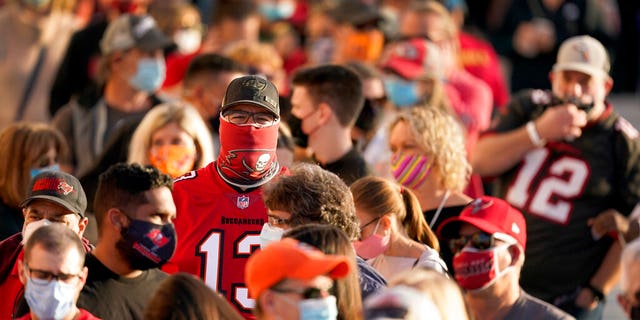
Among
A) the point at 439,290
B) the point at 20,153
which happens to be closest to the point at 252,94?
the point at 20,153

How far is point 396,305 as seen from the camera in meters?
5.82

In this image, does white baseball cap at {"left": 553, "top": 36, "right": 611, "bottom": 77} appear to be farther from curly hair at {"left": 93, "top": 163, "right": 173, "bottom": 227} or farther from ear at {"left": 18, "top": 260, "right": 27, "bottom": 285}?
ear at {"left": 18, "top": 260, "right": 27, "bottom": 285}

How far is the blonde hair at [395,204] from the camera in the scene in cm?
788

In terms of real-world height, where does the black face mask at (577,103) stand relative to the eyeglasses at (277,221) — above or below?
above

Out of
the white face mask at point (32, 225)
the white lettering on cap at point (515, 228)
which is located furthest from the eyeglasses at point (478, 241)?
the white face mask at point (32, 225)

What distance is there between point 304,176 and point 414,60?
4.94 meters

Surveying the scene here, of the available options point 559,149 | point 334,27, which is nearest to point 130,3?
point 334,27

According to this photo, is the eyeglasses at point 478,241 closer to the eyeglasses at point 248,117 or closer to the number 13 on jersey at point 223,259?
the number 13 on jersey at point 223,259

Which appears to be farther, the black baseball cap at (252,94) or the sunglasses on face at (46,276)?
the black baseball cap at (252,94)

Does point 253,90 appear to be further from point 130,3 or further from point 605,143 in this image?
point 130,3

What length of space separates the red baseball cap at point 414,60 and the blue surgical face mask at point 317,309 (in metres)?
5.73

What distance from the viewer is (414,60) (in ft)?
39.3

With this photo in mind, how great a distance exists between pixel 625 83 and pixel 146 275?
14239 mm

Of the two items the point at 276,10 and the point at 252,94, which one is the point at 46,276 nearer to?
the point at 252,94
